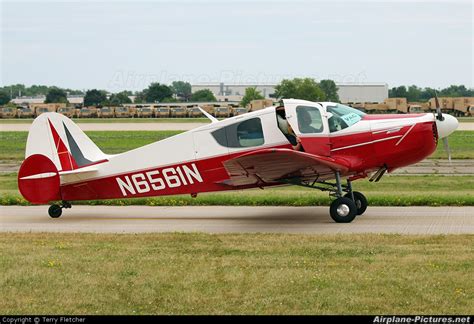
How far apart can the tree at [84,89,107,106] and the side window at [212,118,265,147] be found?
368ft

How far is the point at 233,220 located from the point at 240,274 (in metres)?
5.51

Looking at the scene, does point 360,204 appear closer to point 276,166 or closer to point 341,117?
point 341,117

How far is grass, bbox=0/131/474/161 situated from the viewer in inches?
1431

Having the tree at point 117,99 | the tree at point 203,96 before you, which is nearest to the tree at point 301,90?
the tree at point 117,99

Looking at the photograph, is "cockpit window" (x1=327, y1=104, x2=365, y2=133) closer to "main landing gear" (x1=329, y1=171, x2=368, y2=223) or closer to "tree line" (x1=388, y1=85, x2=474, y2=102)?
"main landing gear" (x1=329, y1=171, x2=368, y2=223)

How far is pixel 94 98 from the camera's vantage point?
12850cm

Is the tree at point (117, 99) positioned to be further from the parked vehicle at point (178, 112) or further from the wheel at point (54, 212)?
the wheel at point (54, 212)

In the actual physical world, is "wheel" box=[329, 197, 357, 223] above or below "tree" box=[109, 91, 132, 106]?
below

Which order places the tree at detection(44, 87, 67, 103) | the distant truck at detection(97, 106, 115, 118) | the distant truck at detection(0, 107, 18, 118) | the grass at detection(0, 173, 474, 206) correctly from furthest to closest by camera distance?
1. the tree at detection(44, 87, 67, 103)
2. the distant truck at detection(0, 107, 18, 118)
3. the distant truck at detection(97, 106, 115, 118)
4. the grass at detection(0, 173, 474, 206)

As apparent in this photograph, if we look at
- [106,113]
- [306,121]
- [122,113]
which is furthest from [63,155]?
[106,113]

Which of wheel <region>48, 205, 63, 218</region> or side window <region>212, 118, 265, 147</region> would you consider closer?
side window <region>212, 118, 265, 147</region>

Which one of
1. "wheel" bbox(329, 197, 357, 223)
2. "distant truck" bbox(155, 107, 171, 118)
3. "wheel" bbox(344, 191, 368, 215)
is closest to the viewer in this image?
"wheel" bbox(329, 197, 357, 223)

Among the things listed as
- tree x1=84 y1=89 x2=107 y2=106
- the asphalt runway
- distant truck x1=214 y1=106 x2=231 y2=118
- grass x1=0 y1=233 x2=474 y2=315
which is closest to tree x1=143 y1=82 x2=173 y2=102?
tree x1=84 y1=89 x2=107 y2=106

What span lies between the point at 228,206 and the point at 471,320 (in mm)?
10410
